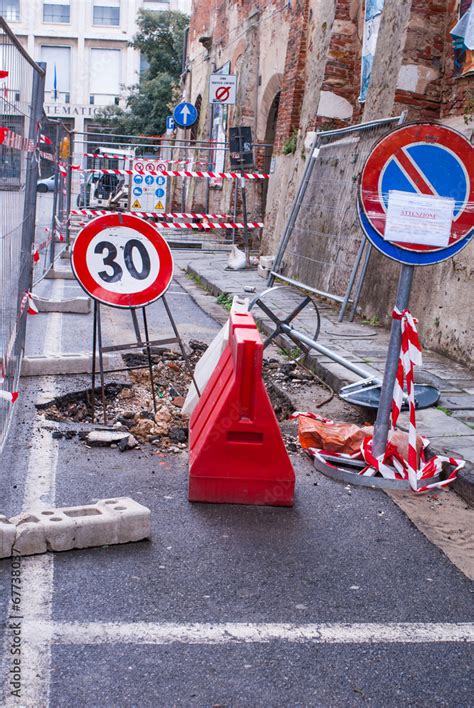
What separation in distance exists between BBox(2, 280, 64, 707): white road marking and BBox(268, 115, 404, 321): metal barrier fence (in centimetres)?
587

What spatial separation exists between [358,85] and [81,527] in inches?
475

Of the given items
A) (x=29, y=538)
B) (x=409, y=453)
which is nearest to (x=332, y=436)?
(x=409, y=453)

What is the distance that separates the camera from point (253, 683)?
2.88 metres

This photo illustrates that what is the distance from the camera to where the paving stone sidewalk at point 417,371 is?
5.70 meters

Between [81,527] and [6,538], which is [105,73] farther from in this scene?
[6,538]

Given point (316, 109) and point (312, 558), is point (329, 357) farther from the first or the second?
point (316, 109)

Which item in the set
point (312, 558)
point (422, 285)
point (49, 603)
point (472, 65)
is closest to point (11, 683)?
point (49, 603)

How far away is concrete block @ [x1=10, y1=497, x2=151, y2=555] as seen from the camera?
371 centimetres

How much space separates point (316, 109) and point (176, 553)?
11.9 meters

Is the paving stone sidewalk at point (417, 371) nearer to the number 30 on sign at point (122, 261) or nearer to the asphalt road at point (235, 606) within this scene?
the asphalt road at point (235, 606)

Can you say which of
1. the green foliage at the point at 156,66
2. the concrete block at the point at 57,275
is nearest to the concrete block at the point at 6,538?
the concrete block at the point at 57,275

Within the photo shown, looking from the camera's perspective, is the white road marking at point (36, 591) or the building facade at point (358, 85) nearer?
the white road marking at point (36, 591)

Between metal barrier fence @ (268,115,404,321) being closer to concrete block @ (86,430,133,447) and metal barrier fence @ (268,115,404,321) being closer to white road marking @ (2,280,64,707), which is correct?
concrete block @ (86,430,133,447)

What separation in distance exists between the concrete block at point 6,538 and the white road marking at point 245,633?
22.5 inches
